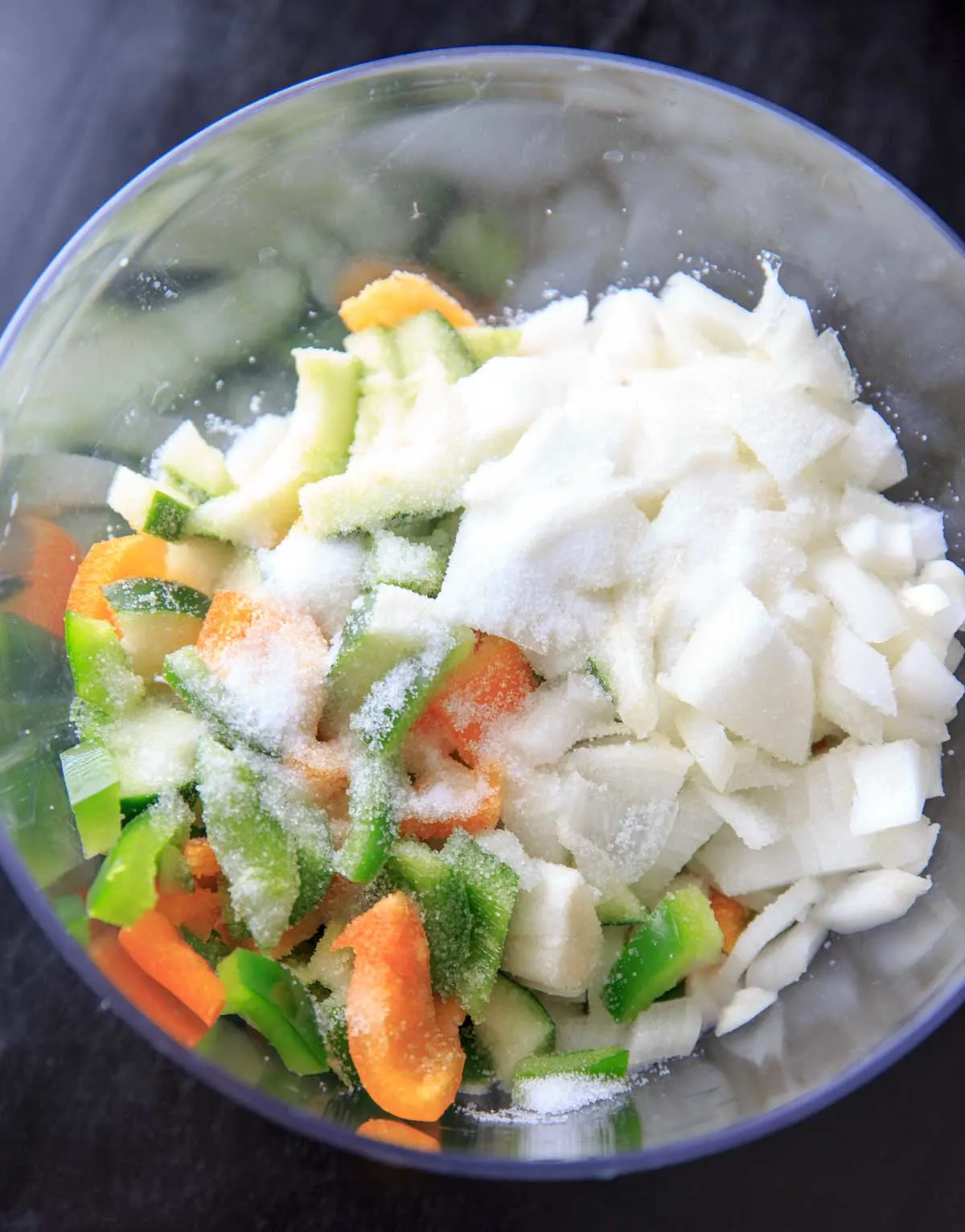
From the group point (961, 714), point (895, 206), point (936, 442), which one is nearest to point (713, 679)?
point (961, 714)

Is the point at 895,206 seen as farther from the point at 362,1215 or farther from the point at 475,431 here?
the point at 362,1215

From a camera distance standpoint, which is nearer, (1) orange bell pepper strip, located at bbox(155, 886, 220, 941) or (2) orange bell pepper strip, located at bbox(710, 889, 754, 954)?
(1) orange bell pepper strip, located at bbox(155, 886, 220, 941)

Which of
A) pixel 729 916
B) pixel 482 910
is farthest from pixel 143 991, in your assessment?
pixel 729 916

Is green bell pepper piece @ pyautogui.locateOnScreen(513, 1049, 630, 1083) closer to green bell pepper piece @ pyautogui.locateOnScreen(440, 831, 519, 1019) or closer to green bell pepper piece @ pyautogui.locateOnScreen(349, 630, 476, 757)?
green bell pepper piece @ pyautogui.locateOnScreen(440, 831, 519, 1019)

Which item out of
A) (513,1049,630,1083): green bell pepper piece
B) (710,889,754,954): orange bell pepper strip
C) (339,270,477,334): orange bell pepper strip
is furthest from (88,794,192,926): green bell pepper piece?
(339,270,477,334): orange bell pepper strip

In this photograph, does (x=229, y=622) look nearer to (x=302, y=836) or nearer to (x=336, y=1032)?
(x=302, y=836)
